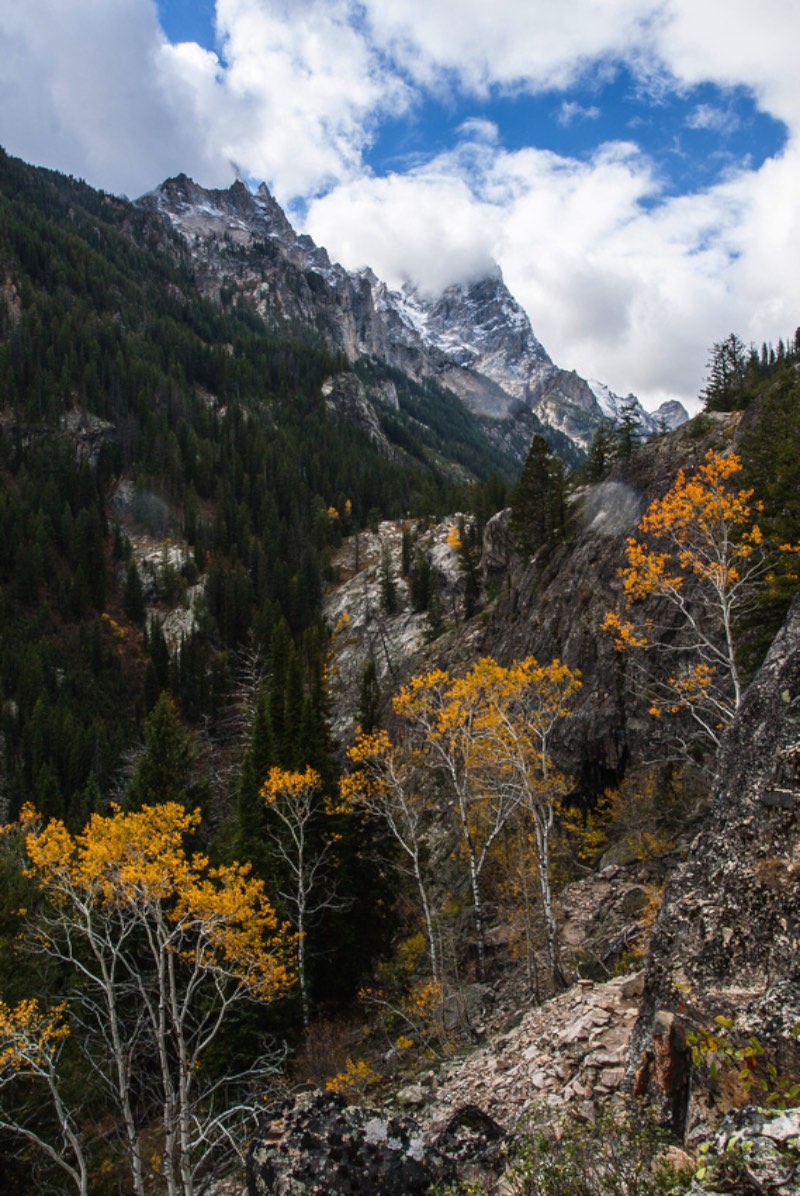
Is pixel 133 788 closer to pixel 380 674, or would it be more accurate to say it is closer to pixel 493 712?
pixel 493 712

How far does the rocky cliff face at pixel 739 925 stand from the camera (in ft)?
18.6

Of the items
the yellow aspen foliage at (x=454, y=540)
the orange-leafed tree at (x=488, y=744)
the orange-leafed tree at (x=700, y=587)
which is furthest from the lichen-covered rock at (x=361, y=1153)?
the yellow aspen foliage at (x=454, y=540)

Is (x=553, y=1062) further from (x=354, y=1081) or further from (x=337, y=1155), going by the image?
(x=354, y=1081)

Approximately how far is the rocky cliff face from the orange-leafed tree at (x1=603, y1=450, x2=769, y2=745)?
3418mm

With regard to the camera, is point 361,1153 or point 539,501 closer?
point 361,1153

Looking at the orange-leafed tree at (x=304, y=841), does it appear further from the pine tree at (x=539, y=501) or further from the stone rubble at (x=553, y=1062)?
the pine tree at (x=539, y=501)

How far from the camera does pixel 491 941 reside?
2280 cm

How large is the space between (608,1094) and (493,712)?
33.0 feet

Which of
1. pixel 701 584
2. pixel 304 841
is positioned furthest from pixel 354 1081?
pixel 701 584

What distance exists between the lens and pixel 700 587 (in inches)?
772

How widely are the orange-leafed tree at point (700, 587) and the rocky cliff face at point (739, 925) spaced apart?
135 inches

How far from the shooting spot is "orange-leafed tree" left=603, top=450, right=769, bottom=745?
14.6m

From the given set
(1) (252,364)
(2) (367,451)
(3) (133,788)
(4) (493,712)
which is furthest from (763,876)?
(1) (252,364)

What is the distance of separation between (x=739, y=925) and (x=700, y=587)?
14604 millimetres
